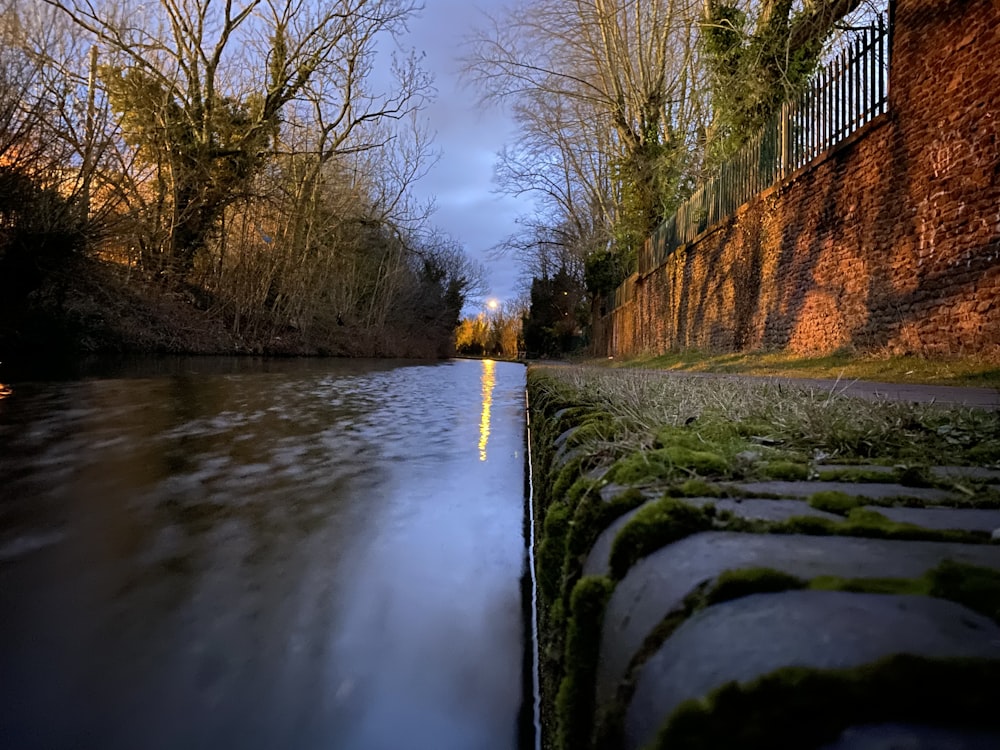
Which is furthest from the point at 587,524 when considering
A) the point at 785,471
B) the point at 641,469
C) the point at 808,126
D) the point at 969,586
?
the point at 808,126

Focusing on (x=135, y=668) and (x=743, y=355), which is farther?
(x=743, y=355)

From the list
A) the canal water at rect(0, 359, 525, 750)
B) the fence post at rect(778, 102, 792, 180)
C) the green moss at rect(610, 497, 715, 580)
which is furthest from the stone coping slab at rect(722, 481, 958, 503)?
the fence post at rect(778, 102, 792, 180)

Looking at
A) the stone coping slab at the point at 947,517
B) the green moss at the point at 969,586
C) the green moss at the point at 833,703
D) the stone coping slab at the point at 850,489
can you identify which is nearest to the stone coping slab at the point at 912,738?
the green moss at the point at 833,703

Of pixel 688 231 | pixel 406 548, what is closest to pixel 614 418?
pixel 406 548

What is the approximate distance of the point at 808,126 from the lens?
8523 mm

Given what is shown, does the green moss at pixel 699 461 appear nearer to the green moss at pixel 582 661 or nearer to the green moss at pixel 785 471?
the green moss at pixel 785 471

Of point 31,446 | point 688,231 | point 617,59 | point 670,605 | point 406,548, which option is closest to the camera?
point 670,605

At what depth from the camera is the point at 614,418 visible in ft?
6.16

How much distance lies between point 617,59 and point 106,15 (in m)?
12.9

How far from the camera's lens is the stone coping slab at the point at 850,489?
105 centimetres

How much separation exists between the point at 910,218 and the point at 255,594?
6.88 m

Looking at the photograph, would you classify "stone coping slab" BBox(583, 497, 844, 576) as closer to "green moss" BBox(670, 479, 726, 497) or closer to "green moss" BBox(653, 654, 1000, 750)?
"green moss" BBox(670, 479, 726, 497)

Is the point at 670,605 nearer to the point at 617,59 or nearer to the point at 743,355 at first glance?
the point at 743,355

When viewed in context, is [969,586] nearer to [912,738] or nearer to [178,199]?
[912,738]
